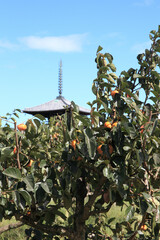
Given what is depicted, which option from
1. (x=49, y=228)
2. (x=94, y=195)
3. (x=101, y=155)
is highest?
(x=101, y=155)

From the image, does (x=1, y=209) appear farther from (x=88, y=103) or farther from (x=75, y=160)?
(x=88, y=103)

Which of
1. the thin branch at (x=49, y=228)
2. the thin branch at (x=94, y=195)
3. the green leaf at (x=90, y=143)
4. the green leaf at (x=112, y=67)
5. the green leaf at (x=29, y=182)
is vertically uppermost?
the green leaf at (x=112, y=67)

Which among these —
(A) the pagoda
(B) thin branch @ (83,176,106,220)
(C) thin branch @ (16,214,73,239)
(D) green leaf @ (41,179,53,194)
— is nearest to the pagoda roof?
(A) the pagoda

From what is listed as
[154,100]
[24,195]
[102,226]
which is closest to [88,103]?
[154,100]

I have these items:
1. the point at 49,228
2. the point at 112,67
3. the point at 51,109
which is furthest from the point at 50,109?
the point at 112,67

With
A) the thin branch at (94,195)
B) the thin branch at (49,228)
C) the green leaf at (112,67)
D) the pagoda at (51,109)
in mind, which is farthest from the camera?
the pagoda at (51,109)

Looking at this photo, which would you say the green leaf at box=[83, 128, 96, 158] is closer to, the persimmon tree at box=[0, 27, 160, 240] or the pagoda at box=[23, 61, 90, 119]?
the persimmon tree at box=[0, 27, 160, 240]

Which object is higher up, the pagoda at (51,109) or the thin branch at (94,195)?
the pagoda at (51,109)

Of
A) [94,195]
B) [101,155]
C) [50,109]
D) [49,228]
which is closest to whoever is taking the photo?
[101,155]

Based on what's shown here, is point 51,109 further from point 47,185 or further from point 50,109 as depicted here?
point 47,185

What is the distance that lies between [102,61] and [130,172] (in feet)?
2.24

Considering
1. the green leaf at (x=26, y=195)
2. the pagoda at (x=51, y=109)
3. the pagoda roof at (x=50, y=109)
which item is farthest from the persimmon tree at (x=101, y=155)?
the pagoda roof at (x=50, y=109)

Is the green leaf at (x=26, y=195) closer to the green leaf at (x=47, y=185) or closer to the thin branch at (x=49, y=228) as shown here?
the green leaf at (x=47, y=185)

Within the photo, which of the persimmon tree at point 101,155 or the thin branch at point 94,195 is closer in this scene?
the persimmon tree at point 101,155
